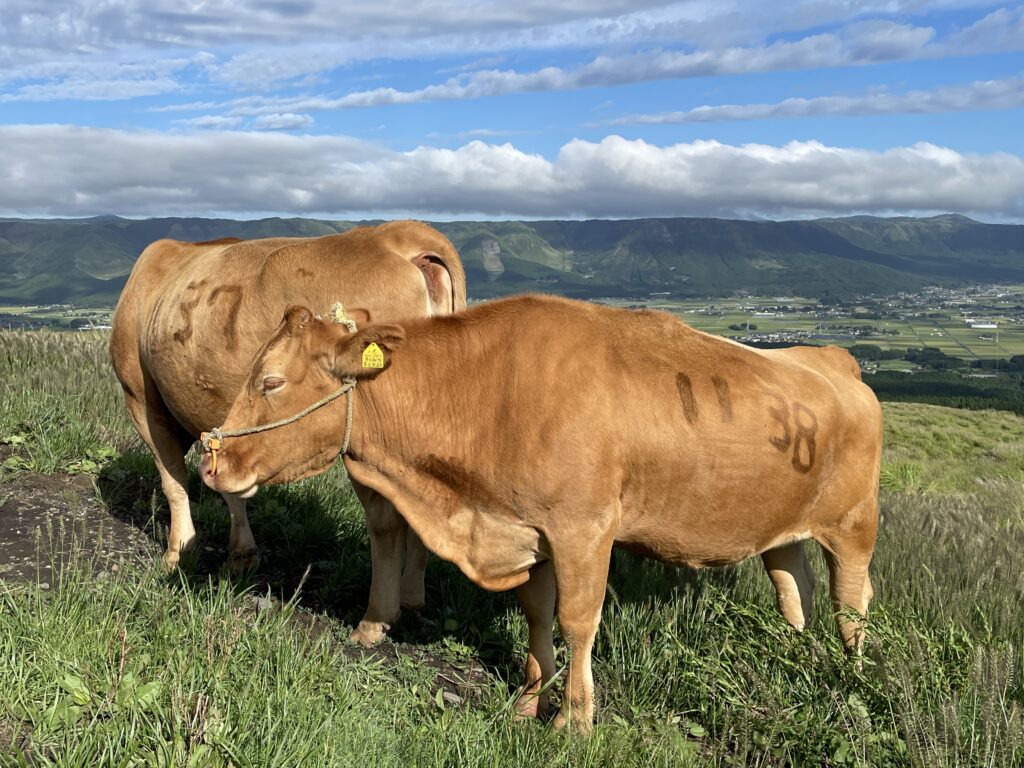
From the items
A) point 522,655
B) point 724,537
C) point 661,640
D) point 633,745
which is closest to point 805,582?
point 661,640

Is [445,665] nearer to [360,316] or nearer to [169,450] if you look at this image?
[360,316]

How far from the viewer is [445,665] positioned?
255 inches

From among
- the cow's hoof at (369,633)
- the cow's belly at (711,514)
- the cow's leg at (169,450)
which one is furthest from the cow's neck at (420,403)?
the cow's leg at (169,450)

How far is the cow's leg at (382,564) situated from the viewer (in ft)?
21.9

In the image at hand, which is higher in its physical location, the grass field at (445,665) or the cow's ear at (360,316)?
the cow's ear at (360,316)

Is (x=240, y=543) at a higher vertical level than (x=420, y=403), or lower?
lower

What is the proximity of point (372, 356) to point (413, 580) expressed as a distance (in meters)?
2.52

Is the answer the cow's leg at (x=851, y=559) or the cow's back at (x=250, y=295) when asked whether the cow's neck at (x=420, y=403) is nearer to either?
the cow's back at (x=250, y=295)

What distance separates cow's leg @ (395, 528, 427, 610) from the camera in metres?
7.10

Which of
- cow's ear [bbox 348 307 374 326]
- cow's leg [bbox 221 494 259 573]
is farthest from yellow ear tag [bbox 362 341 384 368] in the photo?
cow's leg [bbox 221 494 259 573]

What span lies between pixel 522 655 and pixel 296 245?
3373 mm

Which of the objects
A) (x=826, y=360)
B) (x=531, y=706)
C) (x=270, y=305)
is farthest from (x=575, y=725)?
(x=270, y=305)

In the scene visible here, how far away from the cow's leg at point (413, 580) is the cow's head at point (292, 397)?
188cm

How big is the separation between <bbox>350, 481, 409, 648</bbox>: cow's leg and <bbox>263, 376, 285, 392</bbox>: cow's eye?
1.55m
